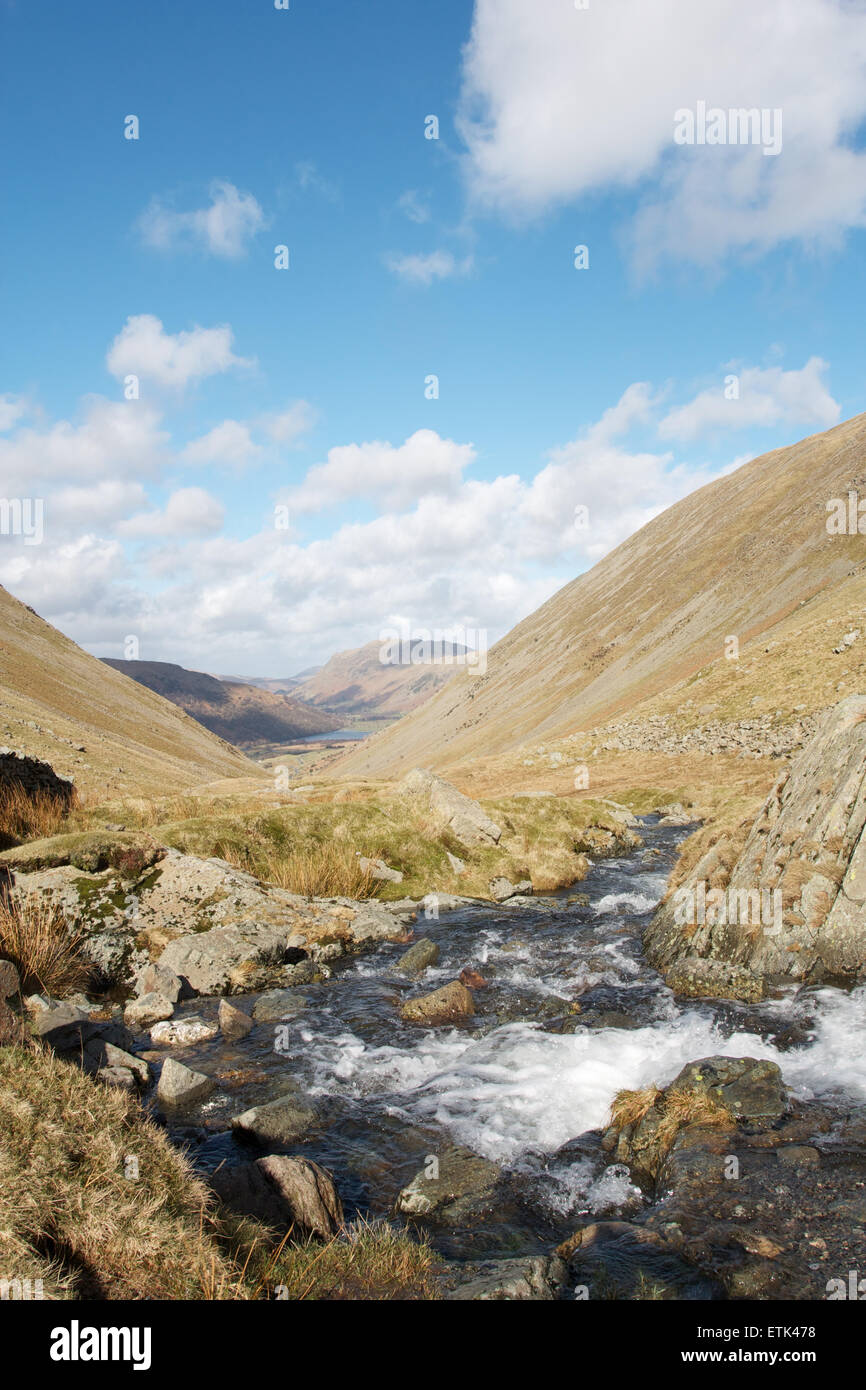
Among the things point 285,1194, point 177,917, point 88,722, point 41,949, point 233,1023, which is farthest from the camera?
point 88,722

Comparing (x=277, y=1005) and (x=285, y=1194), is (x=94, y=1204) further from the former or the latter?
(x=277, y=1005)

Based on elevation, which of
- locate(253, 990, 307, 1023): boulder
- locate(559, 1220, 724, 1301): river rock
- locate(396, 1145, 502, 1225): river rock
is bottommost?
locate(396, 1145, 502, 1225): river rock

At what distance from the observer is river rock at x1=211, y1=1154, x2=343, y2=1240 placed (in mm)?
8578

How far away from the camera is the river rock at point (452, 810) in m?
30.4

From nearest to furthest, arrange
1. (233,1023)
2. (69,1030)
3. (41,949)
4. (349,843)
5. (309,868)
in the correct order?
(69,1030) → (41,949) → (233,1023) → (309,868) → (349,843)

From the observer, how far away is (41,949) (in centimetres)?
1538

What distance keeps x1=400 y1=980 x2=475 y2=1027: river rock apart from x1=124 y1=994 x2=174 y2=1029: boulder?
5775mm

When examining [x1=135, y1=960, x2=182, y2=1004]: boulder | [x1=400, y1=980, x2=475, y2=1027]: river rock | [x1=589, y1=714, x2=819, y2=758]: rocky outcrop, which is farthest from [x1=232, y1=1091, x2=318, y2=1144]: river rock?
[x1=589, y1=714, x2=819, y2=758]: rocky outcrop

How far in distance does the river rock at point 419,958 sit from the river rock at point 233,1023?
521cm

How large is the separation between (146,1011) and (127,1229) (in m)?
10.1

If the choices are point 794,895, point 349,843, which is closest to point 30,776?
point 349,843

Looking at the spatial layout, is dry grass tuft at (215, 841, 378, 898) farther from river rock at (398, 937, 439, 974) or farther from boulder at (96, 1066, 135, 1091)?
boulder at (96, 1066, 135, 1091)
